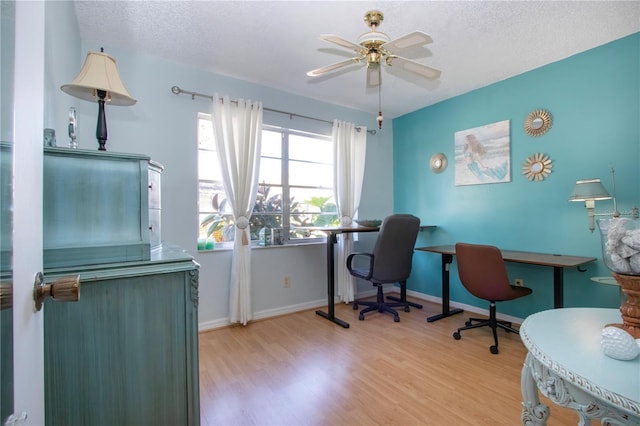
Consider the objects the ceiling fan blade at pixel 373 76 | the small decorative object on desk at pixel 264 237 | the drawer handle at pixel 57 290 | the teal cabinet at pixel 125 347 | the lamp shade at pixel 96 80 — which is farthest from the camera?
the small decorative object on desk at pixel 264 237

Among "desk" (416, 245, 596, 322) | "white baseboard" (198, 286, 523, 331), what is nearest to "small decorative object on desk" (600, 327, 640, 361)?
"desk" (416, 245, 596, 322)

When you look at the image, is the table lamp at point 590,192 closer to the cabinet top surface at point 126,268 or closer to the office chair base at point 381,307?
the office chair base at point 381,307

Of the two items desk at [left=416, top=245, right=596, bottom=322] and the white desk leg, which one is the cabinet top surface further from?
desk at [left=416, top=245, right=596, bottom=322]

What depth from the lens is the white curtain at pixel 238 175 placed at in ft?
9.83

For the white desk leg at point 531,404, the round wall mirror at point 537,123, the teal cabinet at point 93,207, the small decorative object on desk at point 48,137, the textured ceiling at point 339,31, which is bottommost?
the white desk leg at point 531,404

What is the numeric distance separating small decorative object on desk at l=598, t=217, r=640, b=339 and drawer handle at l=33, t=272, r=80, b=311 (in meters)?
1.37

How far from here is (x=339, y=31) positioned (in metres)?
2.32

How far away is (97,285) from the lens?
98cm

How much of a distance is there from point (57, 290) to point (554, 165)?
361 centimetres

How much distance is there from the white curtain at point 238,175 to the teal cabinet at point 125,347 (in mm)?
1875

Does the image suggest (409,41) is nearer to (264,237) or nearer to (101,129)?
(101,129)

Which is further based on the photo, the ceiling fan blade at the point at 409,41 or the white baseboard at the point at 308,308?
the white baseboard at the point at 308,308

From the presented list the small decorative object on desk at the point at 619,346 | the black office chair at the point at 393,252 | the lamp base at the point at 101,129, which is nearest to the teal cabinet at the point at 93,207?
the lamp base at the point at 101,129

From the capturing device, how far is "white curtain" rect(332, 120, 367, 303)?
3.76 m
